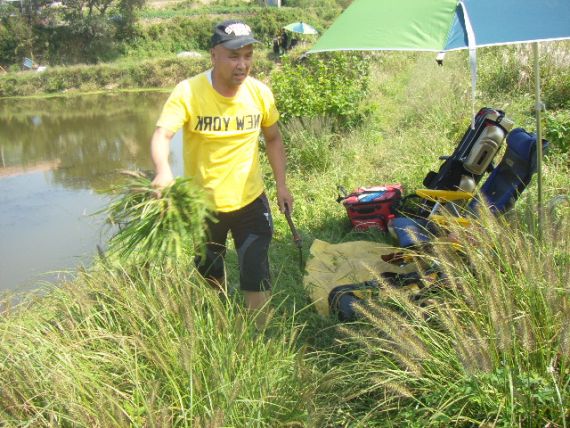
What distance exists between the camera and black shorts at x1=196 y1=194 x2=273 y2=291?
10.4 feet

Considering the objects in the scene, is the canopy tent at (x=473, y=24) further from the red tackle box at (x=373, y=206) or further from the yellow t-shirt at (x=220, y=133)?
the red tackle box at (x=373, y=206)

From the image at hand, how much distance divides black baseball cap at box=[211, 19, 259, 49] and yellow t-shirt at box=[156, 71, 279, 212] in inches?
9.3

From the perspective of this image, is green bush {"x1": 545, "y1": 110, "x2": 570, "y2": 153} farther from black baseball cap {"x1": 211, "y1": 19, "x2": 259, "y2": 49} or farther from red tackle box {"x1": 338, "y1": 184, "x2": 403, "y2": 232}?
black baseball cap {"x1": 211, "y1": 19, "x2": 259, "y2": 49}

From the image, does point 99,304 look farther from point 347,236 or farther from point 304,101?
point 304,101

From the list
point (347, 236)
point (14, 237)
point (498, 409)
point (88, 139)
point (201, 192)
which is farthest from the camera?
point (88, 139)

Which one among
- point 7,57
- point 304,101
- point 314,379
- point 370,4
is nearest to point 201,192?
point 314,379

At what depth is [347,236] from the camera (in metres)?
5.04

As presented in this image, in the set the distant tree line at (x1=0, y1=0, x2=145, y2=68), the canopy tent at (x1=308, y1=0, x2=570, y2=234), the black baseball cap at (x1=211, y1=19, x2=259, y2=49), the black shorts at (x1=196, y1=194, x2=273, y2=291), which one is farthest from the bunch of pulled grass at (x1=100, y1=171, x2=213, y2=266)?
the distant tree line at (x1=0, y1=0, x2=145, y2=68)

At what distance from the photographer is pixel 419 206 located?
428 centimetres

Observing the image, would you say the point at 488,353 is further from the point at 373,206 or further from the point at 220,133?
the point at 373,206

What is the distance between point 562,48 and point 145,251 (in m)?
8.05

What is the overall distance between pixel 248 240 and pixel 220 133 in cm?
63

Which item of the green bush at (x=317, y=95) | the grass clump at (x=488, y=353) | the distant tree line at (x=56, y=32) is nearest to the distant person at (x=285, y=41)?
the distant tree line at (x=56, y=32)

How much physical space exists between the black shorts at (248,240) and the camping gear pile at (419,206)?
15.2 inches
